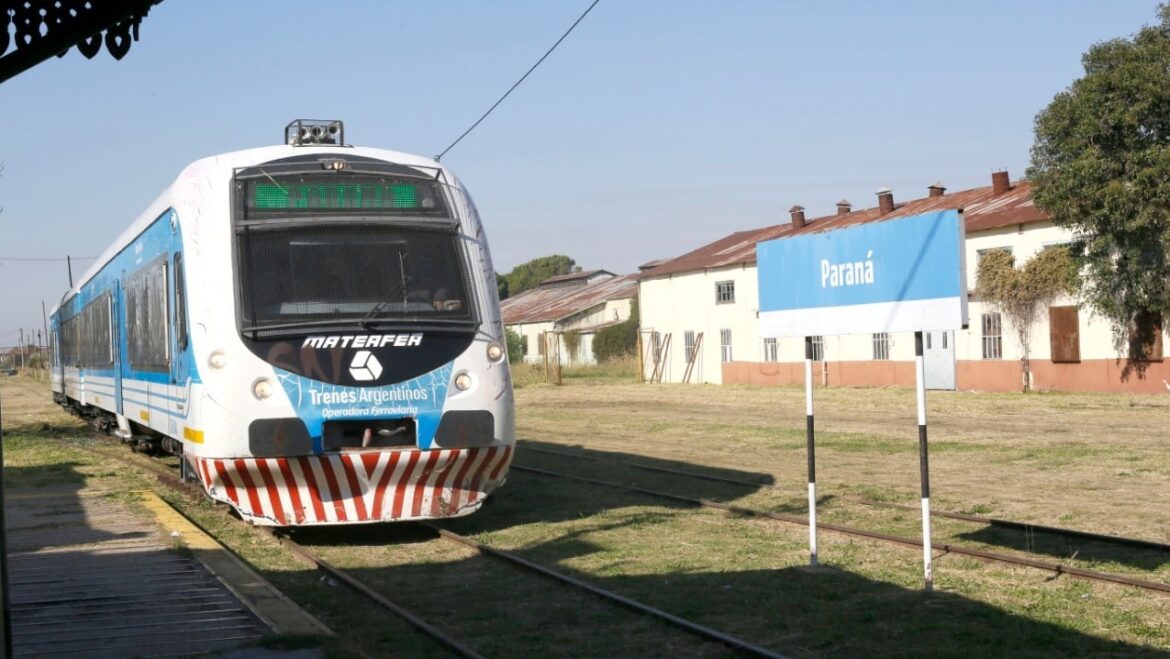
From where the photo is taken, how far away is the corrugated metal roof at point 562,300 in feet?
213

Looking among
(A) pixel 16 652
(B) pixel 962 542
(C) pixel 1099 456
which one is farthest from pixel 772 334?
(C) pixel 1099 456

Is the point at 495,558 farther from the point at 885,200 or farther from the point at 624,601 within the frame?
→ the point at 885,200

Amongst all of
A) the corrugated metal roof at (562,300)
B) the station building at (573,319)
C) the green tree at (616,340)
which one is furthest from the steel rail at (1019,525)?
the corrugated metal roof at (562,300)

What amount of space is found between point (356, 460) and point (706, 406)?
22.6 metres

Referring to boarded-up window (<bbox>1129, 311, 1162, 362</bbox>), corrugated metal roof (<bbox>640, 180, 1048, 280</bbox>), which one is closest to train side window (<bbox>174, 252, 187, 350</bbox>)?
corrugated metal roof (<bbox>640, 180, 1048, 280</bbox>)

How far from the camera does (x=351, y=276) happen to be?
10312 millimetres

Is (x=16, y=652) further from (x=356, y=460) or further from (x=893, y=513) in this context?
(x=893, y=513)

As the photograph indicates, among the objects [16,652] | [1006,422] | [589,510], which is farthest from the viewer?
[1006,422]

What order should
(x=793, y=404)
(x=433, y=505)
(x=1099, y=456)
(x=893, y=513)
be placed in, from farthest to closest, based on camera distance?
(x=793, y=404) < (x=1099, y=456) < (x=893, y=513) < (x=433, y=505)

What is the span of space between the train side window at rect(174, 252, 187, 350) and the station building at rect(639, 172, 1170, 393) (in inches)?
615

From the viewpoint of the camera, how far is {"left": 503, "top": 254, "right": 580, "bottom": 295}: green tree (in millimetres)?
137375

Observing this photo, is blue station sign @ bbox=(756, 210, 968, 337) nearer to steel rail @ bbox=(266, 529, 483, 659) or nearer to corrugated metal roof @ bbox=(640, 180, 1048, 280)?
steel rail @ bbox=(266, 529, 483, 659)

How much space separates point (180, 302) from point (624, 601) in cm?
489

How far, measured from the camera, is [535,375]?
51.3 metres
